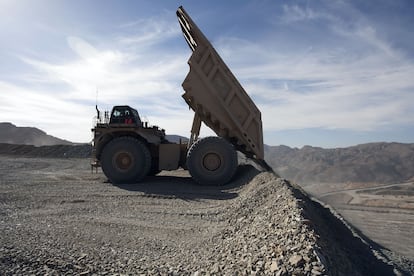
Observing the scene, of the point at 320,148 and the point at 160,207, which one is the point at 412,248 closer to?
the point at 160,207

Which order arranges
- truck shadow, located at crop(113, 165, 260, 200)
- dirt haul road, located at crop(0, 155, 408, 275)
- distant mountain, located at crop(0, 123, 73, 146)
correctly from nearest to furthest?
dirt haul road, located at crop(0, 155, 408, 275), truck shadow, located at crop(113, 165, 260, 200), distant mountain, located at crop(0, 123, 73, 146)

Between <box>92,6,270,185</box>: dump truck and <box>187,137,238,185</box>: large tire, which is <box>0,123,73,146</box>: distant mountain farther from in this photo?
<box>187,137,238,185</box>: large tire

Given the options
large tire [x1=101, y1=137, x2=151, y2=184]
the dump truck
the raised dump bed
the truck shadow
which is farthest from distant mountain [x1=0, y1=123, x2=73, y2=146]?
the raised dump bed

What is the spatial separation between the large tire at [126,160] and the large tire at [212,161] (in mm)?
1506

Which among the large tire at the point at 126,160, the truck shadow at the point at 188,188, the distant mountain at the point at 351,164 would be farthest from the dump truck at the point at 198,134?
the distant mountain at the point at 351,164

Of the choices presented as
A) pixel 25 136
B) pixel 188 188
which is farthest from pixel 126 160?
pixel 25 136

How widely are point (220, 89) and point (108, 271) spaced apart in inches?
309

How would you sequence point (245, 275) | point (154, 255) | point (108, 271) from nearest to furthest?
point (245, 275) < point (108, 271) < point (154, 255)

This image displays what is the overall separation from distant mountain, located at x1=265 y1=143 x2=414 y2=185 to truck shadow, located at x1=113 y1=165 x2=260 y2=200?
73.1ft

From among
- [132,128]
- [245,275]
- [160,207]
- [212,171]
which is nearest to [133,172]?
[132,128]

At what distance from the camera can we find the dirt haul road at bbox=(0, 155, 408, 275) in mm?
4395

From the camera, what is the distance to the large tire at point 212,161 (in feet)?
37.0

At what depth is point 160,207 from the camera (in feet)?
27.9

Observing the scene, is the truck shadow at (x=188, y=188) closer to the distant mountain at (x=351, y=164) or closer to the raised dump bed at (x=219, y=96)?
the raised dump bed at (x=219, y=96)
